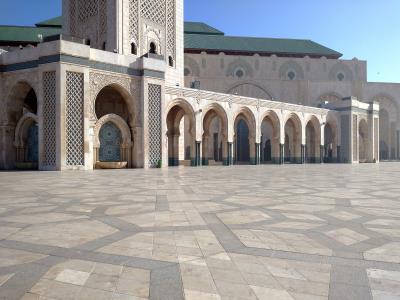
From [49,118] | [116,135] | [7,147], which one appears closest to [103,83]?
[116,135]

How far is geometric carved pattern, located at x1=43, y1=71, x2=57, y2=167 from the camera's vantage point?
45.4 ft

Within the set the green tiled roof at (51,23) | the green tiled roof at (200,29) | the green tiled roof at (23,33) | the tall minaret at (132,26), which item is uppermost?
the green tiled roof at (200,29)

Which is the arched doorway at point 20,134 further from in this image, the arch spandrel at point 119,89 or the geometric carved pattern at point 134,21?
the geometric carved pattern at point 134,21

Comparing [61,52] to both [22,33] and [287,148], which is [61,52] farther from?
[287,148]

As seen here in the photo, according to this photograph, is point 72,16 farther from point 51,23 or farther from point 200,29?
point 200,29

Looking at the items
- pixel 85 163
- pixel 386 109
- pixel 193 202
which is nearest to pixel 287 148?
pixel 386 109

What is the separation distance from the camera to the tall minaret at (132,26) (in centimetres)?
1827

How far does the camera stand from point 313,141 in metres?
29.0

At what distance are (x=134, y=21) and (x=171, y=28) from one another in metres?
2.98

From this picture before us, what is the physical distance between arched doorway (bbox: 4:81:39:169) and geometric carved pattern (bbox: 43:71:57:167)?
5.43 ft

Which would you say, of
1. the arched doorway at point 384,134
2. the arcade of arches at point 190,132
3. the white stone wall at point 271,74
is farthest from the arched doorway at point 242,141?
the arched doorway at point 384,134

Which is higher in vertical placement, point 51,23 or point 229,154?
point 51,23

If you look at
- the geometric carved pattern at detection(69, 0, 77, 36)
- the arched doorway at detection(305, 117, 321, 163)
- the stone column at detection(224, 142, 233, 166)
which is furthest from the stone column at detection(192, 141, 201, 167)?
the arched doorway at detection(305, 117, 321, 163)

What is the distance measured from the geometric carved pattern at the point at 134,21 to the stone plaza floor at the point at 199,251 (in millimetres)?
16099
